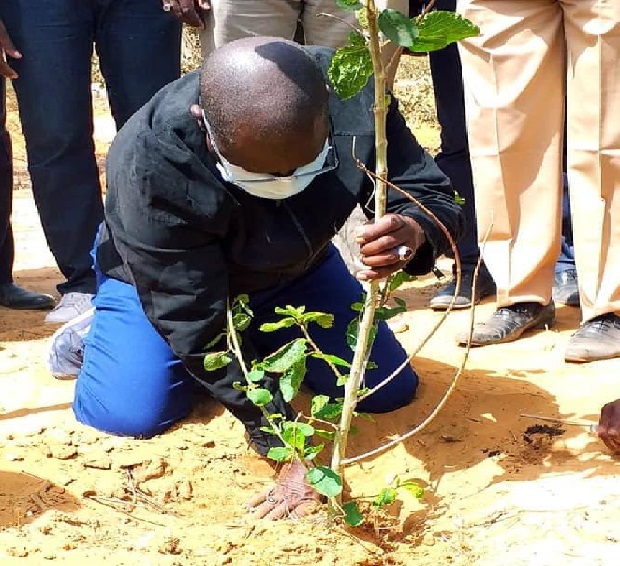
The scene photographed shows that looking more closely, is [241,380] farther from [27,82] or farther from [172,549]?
[27,82]

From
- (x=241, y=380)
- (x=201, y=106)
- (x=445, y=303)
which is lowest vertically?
(x=445, y=303)

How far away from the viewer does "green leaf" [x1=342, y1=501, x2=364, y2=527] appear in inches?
95.5

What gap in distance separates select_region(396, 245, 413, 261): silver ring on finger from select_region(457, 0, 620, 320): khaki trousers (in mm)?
1150

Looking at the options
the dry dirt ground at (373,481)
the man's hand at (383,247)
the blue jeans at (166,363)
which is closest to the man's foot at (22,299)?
the dry dirt ground at (373,481)

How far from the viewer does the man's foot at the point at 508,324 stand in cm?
367

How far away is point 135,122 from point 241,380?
0.76m

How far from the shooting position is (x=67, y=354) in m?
3.64

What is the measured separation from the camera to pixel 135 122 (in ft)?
9.55

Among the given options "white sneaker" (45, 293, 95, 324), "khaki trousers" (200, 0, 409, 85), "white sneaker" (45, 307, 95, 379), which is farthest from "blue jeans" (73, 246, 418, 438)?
"khaki trousers" (200, 0, 409, 85)

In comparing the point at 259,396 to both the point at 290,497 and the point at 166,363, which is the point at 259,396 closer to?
the point at 290,497

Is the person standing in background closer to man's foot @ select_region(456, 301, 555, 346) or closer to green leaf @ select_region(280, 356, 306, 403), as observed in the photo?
man's foot @ select_region(456, 301, 555, 346)

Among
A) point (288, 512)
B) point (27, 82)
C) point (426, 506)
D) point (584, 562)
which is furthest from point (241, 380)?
point (27, 82)

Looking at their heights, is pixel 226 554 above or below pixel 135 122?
below

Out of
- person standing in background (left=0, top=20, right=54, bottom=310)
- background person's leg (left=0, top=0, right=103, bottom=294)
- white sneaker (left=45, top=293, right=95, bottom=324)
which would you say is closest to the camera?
background person's leg (left=0, top=0, right=103, bottom=294)
